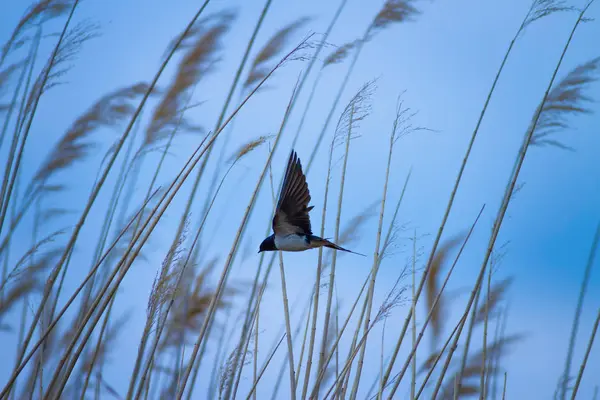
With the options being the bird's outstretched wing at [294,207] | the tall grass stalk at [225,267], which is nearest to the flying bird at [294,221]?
the bird's outstretched wing at [294,207]

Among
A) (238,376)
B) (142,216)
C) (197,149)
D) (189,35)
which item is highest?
(189,35)

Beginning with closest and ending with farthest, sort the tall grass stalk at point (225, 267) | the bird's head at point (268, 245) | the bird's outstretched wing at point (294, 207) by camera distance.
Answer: the tall grass stalk at point (225, 267) → the bird's outstretched wing at point (294, 207) → the bird's head at point (268, 245)

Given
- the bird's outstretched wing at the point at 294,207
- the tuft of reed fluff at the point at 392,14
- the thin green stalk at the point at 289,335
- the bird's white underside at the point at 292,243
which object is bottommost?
the thin green stalk at the point at 289,335

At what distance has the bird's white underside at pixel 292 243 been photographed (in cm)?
246

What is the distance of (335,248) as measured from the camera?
2.43 m

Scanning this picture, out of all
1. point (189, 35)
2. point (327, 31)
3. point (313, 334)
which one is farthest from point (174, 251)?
point (327, 31)

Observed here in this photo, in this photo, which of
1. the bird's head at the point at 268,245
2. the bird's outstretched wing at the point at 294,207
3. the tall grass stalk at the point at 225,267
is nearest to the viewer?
the tall grass stalk at the point at 225,267

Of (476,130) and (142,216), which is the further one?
(142,216)

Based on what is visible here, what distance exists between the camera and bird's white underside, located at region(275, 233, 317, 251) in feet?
8.06

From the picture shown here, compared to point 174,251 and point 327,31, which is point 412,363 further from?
point 327,31

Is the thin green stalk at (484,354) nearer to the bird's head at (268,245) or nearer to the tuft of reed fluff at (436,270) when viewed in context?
the tuft of reed fluff at (436,270)

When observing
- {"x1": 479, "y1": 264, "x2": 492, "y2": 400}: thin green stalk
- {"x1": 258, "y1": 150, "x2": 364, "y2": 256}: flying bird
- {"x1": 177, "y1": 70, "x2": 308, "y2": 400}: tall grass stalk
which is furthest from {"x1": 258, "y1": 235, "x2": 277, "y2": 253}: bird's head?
{"x1": 479, "y1": 264, "x2": 492, "y2": 400}: thin green stalk

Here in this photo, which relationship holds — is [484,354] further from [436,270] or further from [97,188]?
[97,188]

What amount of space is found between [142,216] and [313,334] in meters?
0.88
